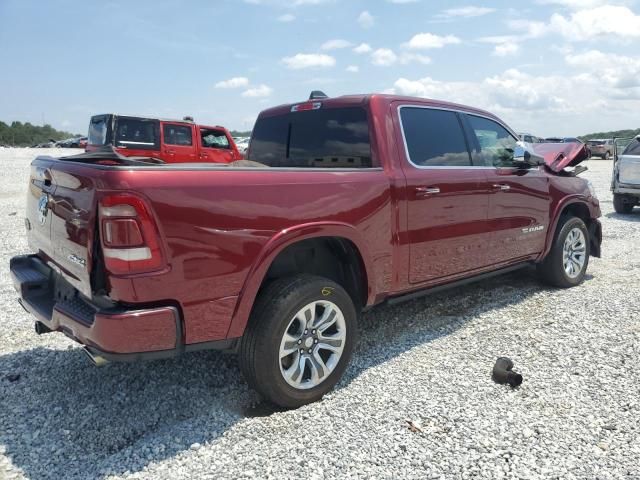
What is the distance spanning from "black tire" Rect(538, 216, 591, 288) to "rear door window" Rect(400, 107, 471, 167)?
1788 millimetres

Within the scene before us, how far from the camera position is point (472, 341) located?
411 centimetres

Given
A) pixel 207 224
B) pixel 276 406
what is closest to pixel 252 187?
pixel 207 224

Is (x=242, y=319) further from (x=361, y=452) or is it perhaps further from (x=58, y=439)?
(x=58, y=439)

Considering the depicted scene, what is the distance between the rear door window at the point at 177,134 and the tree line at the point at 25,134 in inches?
2635

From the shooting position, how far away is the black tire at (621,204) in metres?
11.3

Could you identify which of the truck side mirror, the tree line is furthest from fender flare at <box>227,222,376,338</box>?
the tree line

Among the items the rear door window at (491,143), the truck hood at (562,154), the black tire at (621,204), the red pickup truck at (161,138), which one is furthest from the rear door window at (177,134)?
the rear door window at (491,143)

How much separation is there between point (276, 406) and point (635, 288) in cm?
A: 433

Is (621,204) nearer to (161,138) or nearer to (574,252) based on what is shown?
(574,252)

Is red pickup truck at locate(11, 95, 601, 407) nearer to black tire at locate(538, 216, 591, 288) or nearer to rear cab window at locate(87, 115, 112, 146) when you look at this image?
black tire at locate(538, 216, 591, 288)

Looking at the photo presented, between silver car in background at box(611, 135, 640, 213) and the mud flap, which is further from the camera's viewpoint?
silver car in background at box(611, 135, 640, 213)

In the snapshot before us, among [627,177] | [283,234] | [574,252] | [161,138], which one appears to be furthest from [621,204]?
[161,138]

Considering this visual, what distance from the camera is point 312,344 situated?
3.16 metres

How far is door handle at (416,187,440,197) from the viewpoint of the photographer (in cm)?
373
